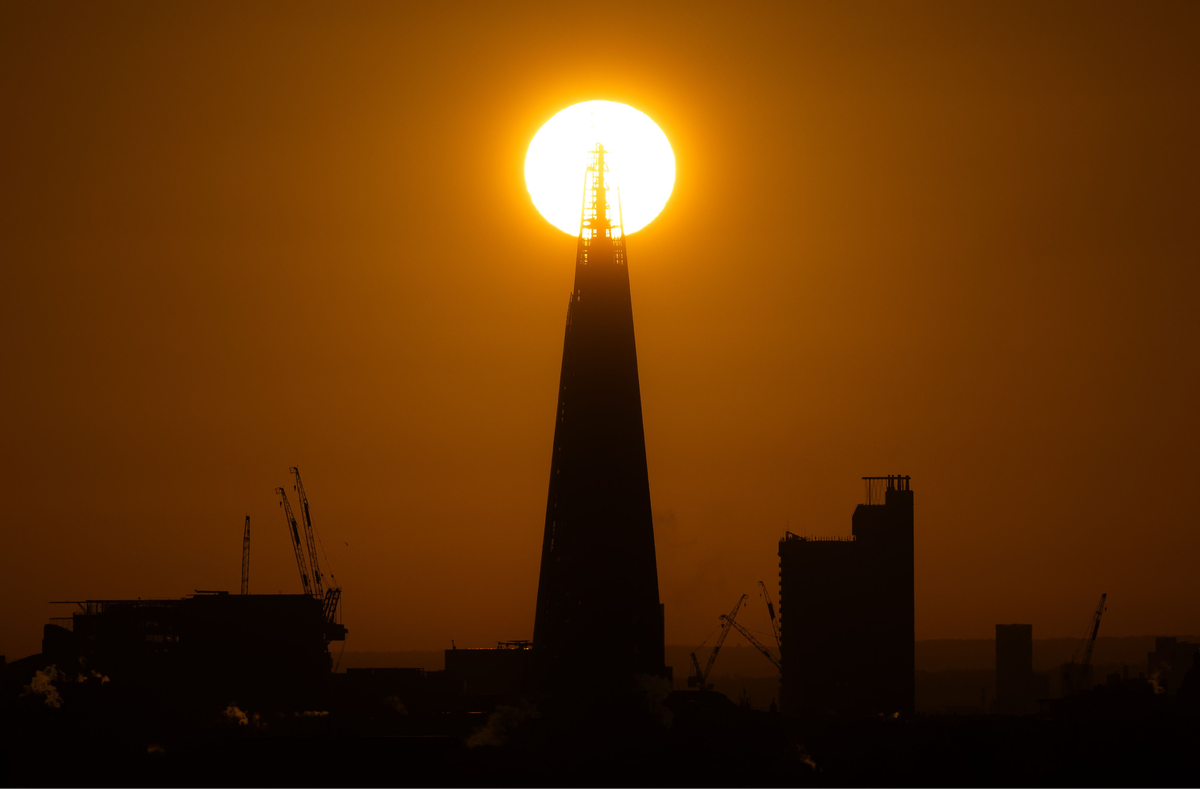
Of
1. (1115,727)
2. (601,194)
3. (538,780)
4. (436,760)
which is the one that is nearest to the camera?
(538,780)

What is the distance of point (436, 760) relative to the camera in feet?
509

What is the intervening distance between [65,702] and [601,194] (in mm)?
96605

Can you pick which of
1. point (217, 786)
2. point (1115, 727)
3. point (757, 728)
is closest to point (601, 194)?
point (757, 728)

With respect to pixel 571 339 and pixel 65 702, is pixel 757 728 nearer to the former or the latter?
pixel 571 339

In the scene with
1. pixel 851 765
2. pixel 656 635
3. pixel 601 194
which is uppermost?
pixel 601 194

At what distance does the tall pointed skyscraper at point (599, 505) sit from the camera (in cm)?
16100

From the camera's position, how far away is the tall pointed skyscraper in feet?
528

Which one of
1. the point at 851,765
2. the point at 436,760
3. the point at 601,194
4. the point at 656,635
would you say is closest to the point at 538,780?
the point at 436,760

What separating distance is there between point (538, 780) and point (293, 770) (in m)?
26.4

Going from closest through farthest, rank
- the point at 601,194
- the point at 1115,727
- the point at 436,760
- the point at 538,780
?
the point at 538,780 < the point at 436,760 < the point at 601,194 < the point at 1115,727

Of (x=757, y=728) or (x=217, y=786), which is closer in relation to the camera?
(x=217, y=786)

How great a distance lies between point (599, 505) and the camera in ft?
529

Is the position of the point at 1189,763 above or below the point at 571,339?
below

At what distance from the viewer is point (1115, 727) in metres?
179
